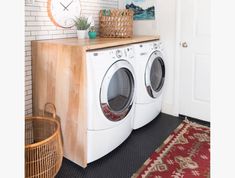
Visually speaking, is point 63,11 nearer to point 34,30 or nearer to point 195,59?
point 34,30

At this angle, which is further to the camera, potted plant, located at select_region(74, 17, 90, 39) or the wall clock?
potted plant, located at select_region(74, 17, 90, 39)

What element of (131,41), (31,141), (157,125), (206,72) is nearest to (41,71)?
(31,141)

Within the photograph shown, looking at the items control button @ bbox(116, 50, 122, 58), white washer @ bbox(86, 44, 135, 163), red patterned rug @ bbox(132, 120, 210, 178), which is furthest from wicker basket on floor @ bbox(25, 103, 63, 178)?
control button @ bbox(116, 50, 122, 58)

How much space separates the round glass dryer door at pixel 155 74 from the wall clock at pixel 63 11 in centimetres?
102

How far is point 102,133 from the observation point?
2.09 m

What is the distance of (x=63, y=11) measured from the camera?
8.42 ft

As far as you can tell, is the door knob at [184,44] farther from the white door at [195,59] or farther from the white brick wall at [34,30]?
the white brick wall at [34,30]

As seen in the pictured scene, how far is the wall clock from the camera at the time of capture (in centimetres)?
244

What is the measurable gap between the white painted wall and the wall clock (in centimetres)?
103

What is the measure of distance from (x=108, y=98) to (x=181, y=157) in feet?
2.88

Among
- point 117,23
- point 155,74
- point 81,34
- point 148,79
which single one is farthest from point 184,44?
point 81,34

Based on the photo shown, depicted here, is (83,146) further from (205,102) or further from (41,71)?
(205,102)

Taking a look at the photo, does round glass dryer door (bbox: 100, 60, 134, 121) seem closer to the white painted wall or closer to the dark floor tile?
the dark floor tile
